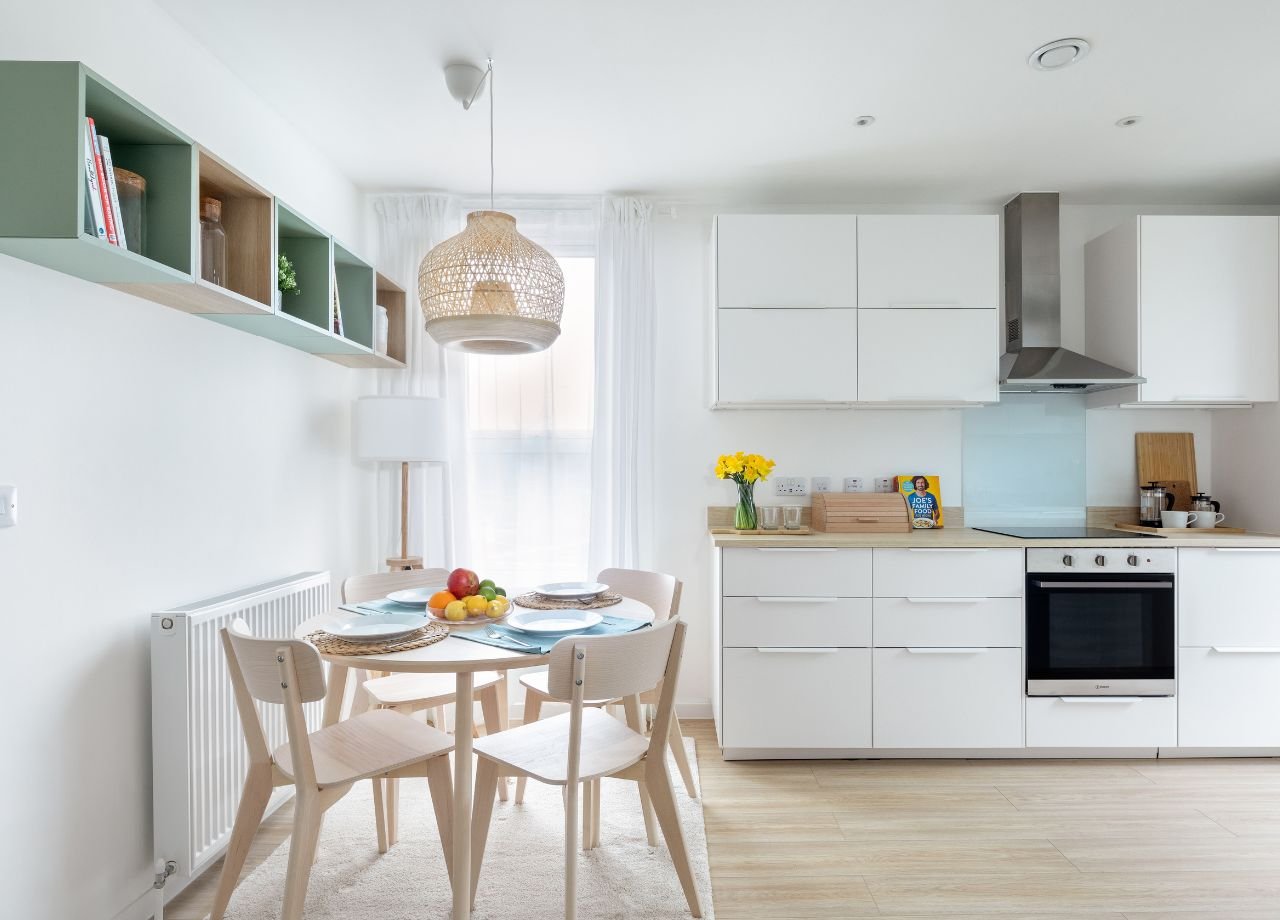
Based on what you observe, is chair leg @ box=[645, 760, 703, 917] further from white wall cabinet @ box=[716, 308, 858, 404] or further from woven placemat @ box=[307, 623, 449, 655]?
white wall cabinet @ box=[716, 308, 858, 404]

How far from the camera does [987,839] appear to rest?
8.31 feet

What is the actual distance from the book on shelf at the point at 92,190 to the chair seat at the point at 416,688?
1552 millimetres

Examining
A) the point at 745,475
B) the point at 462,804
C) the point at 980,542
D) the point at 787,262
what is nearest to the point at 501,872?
the point at 462,804

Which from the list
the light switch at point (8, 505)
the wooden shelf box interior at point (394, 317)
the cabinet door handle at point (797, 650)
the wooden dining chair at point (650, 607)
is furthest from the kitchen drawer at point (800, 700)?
the light switch at point (8, 505)

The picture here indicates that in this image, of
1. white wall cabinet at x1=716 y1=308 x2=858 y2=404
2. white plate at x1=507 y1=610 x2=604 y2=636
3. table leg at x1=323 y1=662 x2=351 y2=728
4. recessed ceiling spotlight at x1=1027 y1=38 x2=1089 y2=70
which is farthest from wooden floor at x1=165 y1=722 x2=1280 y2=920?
recessed ceiling spotlight at x1=1027 y1=38 x2=1089 y2=70

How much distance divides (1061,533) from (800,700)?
143 centimetres

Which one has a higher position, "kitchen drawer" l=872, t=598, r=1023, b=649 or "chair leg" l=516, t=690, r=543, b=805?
"kitchen drawer" l=872, t=598, r=1023, b=649

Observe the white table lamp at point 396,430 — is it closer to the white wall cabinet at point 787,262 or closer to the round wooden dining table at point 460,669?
the round wooden dining table at point 460,669

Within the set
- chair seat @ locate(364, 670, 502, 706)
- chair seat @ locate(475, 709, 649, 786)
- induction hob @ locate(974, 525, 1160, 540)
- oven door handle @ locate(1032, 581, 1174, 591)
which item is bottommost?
chair seat @ locate(475, 709, 649, 786)

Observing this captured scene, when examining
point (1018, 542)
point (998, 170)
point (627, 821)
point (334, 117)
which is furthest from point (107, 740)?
point (998, 170)

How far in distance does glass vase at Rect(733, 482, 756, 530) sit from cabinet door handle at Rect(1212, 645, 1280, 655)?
1.98 metres

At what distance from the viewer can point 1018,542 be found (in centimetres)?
316

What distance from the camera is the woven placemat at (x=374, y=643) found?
6.24ft

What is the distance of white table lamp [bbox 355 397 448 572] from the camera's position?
320cm
